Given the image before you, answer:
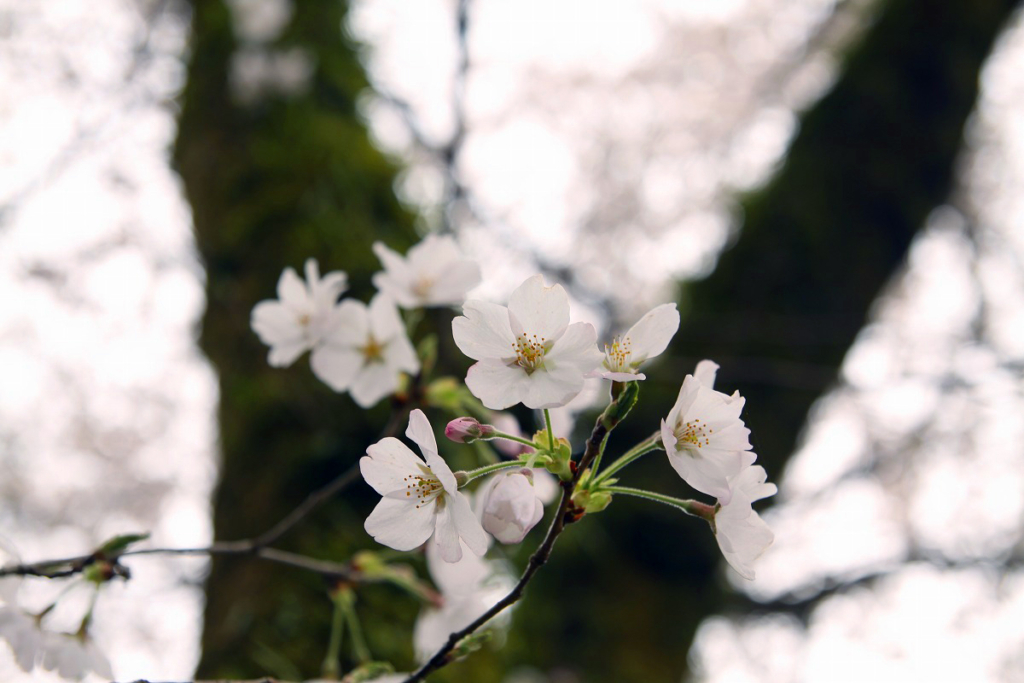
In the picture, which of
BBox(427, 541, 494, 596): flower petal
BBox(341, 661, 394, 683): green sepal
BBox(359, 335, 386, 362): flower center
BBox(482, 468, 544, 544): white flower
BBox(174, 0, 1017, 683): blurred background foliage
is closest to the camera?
BBox(482, 468, 544, 544): white flower

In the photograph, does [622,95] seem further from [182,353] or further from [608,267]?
[182,353]

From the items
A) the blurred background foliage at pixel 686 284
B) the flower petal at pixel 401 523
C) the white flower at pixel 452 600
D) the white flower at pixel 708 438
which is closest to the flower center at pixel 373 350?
the white flower at pixel 452 600

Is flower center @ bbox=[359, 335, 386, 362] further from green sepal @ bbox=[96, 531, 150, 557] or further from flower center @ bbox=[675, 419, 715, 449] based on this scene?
flower center @ bbox=[675, 419, 715, 449]

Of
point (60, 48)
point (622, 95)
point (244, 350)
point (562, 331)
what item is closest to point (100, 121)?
point (60, 48)

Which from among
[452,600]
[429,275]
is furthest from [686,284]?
[452,600]

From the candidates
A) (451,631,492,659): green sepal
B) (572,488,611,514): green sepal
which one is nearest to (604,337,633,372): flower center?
(572,488,611,514): green sepal
